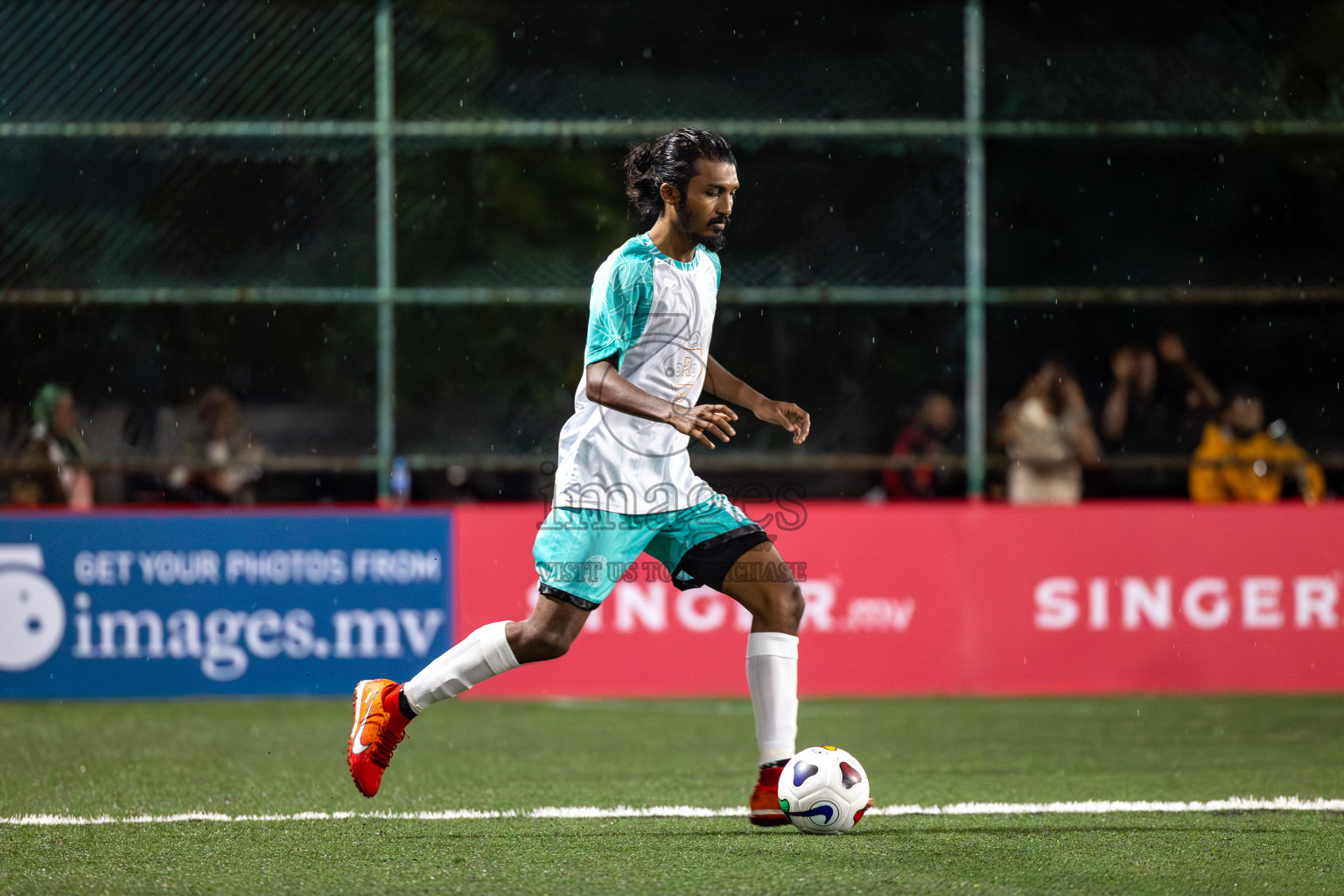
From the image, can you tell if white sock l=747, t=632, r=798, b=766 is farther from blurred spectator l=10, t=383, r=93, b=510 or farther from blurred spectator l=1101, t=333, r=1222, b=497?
blurred spectator l=10, t=383, r=93, b=510

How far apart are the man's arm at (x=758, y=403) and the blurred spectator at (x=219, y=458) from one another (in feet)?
16.3

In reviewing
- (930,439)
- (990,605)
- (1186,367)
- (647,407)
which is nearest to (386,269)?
(930,439)

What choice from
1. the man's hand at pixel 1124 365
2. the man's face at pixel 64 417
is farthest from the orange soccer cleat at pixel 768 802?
the man's face at pixel 64 417

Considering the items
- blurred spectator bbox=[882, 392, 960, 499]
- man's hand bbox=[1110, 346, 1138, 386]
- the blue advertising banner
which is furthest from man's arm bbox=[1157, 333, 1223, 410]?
the blue advertising banner

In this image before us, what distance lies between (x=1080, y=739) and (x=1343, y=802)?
1.90m

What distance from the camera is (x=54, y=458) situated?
946 cm

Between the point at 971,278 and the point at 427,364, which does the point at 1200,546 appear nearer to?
the point at 971,278

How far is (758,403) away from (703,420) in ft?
1.99

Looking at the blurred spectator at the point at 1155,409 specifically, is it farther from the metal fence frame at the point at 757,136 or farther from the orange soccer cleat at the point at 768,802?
the orange soccer cleat at the point at 768,802

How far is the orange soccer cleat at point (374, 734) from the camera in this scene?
4.79 meters

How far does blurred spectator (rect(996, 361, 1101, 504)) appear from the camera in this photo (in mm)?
9406

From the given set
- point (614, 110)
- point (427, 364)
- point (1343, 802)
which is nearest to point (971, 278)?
point (614, 110)

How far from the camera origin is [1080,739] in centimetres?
706

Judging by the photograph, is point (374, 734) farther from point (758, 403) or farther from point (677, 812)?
point (758, 403)
